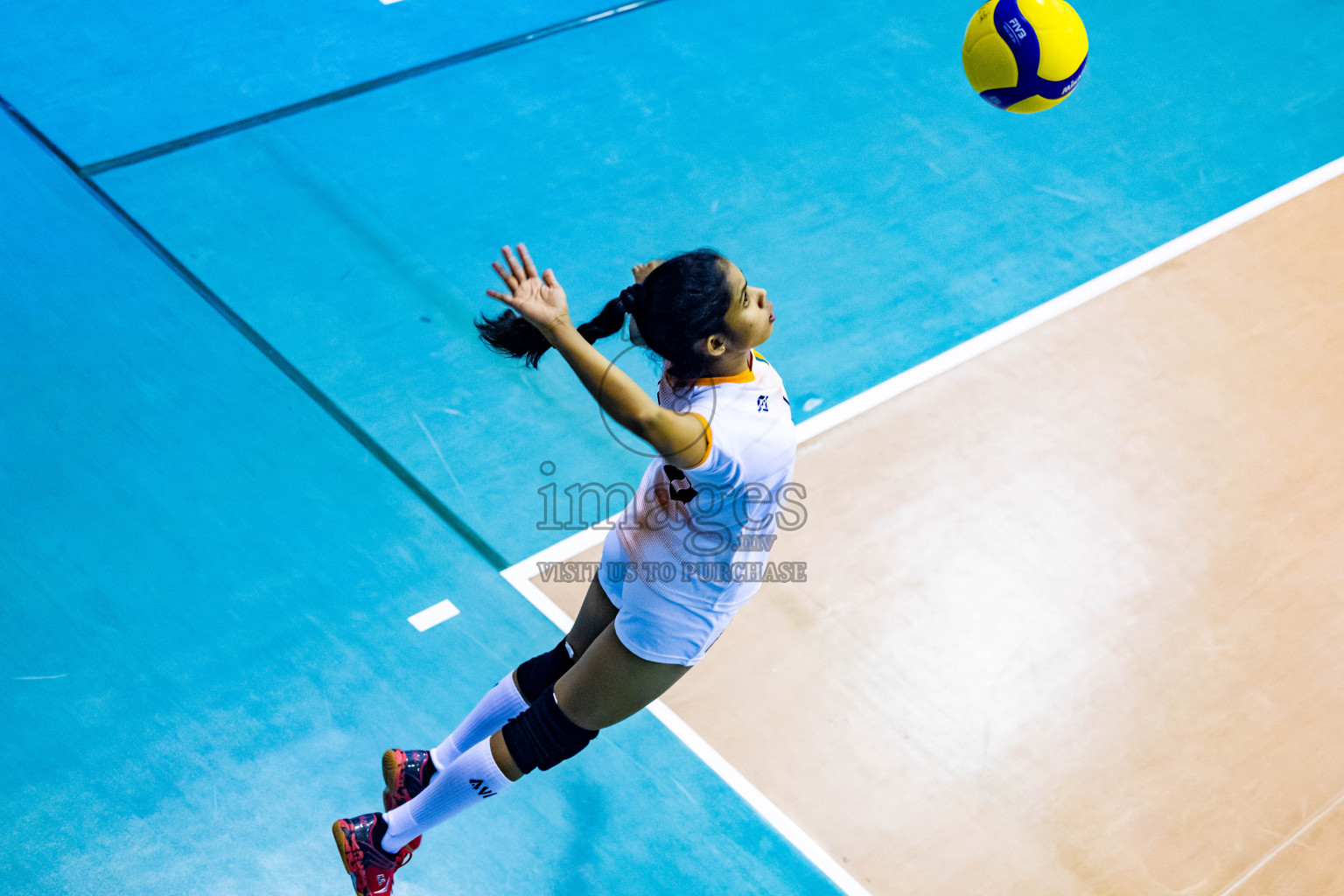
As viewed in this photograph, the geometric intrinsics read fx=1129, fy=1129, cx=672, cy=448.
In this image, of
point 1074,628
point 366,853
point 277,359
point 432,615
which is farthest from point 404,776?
point 1074,628

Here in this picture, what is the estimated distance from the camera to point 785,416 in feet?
9.87

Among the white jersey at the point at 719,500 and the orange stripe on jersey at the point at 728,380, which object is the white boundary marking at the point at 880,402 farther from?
the orange stripe on jersey at the point at 728,380

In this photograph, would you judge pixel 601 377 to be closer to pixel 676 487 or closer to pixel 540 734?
pixel 676 487

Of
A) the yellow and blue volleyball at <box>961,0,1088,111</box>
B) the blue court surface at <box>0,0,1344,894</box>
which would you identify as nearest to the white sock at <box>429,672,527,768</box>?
the blue court surface at <box>0,0,1344,894</box>

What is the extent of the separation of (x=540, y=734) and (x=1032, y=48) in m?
3.41

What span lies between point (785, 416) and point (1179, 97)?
Answer: 6.13 m

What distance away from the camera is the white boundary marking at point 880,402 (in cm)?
405

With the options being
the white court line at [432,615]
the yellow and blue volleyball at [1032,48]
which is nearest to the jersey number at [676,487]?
the white court line at [432,615]

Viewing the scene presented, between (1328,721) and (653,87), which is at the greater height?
(653,87)

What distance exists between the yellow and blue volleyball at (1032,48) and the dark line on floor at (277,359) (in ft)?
9.74

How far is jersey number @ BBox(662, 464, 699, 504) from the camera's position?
9.80 feet

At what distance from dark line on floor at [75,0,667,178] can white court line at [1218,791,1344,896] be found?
616 cm

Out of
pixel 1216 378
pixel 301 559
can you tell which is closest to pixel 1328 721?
pixel 1216 378

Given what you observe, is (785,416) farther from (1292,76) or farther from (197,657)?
(1292,76)
